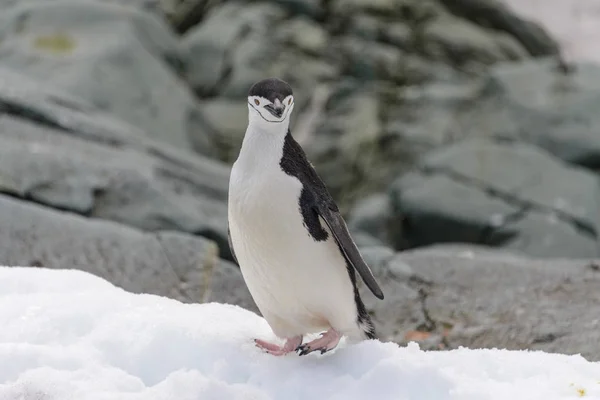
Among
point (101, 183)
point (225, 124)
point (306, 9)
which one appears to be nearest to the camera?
point (101, 183)

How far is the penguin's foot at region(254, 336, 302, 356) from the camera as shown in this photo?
2.13 metres

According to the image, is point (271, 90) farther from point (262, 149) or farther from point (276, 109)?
point (262, 149)

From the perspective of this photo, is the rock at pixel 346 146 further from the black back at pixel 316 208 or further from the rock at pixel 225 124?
the black back at pixel 316 208

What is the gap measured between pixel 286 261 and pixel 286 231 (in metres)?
0.08

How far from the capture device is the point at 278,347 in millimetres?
2168

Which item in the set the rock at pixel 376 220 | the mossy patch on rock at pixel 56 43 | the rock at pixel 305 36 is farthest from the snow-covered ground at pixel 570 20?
the mossy patch on rock at pixel 56 43

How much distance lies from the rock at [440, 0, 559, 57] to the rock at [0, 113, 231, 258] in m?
6.20

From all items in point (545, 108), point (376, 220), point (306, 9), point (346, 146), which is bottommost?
point (346, 146)

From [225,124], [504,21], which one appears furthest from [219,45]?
[504,21]

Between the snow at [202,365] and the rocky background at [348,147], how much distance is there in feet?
2.72

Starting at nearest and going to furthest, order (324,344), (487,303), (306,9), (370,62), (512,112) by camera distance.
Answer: (324,344), (487,303), (512,112), (370,62), (306,9)

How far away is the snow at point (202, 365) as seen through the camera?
188 cm

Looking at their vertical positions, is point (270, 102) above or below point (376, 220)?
above

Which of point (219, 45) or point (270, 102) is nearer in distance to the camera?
point (270, 102)
